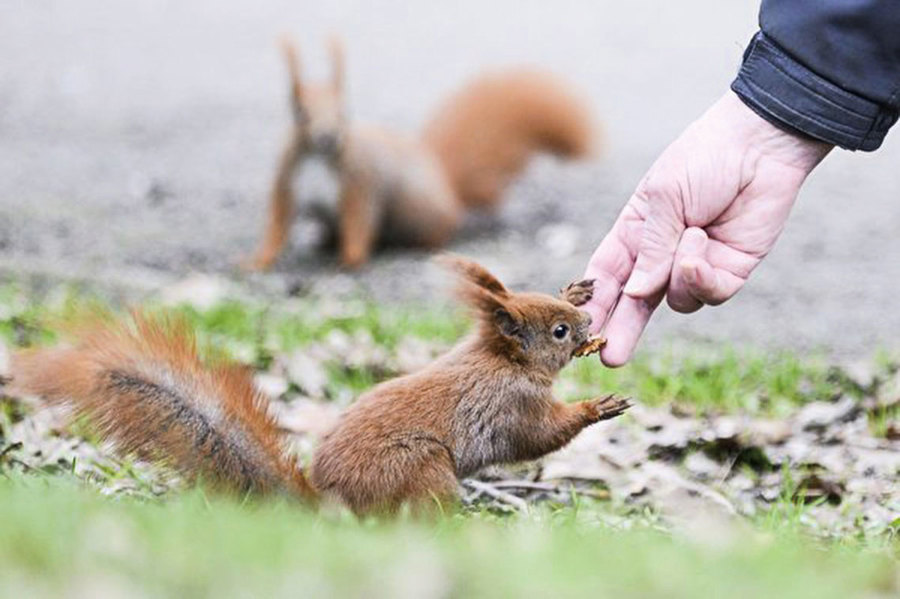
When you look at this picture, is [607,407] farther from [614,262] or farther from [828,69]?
[828,69]

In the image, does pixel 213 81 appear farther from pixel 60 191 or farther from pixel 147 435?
pixel 147 435

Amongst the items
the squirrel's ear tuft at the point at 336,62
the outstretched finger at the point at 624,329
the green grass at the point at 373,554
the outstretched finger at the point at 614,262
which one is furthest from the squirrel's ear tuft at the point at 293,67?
the green grass at the point at 373,554

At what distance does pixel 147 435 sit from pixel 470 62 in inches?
312

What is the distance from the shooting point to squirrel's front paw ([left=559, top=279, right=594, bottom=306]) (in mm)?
2988

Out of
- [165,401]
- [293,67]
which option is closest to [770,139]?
[165,401]

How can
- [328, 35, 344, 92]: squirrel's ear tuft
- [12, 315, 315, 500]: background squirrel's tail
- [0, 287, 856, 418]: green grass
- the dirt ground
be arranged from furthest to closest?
[328, 35, 344, 92]: squirrel's ear tuft → the dirt ground → [0, 287, 856, 418]: green grass → [12, 315, 315, 500]: background squirrel's tail

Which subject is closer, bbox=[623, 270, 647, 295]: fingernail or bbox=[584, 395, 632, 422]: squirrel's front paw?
bbox=[584, 395, 632, 422]: squirrel's front paw

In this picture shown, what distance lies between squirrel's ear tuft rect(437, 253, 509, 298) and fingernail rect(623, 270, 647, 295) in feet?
0.86

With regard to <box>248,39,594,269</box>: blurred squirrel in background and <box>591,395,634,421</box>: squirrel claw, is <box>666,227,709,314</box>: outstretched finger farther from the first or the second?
<box>248,39,594,269</box>: blurred squirrel in background

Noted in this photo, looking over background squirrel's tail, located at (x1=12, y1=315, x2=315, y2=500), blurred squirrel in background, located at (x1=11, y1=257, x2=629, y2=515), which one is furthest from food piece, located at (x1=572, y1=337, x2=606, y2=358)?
background squirrel's tail, located at (x1=12, y1=315, x2=315, y2=500)

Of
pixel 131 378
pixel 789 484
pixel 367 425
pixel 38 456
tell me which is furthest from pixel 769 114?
pixel 38 456

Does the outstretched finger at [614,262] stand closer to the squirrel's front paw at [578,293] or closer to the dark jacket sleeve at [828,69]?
the squirrel's front paw at [578,293]

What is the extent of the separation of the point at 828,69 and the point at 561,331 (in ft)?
2.22

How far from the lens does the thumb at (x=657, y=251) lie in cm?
293
